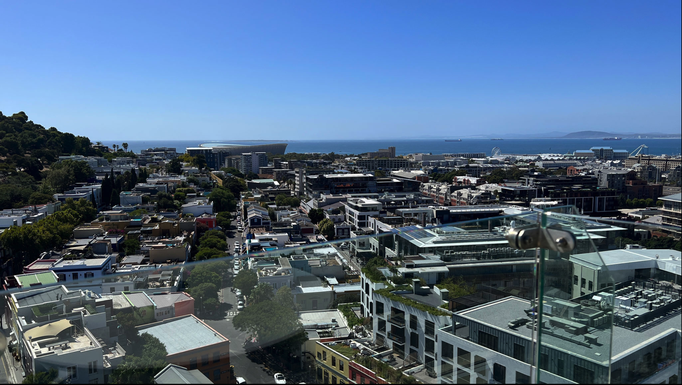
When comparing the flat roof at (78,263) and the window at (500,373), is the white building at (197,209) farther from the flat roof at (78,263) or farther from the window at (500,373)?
the window at (500,373)

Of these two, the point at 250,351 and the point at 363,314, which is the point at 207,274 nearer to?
the point at 250,351

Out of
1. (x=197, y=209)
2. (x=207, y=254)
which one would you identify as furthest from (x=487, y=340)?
(x=197, y=209)

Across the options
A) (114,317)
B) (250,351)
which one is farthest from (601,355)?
(114,317)

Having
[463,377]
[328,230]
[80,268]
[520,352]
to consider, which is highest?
[520,352]

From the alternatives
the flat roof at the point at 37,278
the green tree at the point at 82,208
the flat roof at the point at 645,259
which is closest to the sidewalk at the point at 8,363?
the flat roof at the point at 37,278

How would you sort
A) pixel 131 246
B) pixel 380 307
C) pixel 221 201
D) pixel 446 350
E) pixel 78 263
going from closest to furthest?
pixel 446 350, pixel 380 307, pixel 78 263, pixel 131 246, pixel 221 201

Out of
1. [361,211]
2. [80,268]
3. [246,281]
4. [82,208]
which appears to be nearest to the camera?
[246,281]

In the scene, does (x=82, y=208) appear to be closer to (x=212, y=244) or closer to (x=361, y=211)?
(x=212, y=244)
